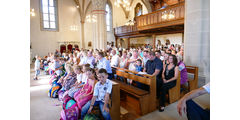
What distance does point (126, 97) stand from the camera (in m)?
4.31

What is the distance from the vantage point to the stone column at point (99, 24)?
11.3 metres

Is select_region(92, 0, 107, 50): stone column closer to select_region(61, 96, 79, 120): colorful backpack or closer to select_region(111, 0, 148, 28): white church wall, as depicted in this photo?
select_region(61, 96, 79, 120): colorful backpack

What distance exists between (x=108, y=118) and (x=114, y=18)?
19865 mm

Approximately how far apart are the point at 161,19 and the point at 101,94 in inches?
405

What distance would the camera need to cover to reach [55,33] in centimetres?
1755

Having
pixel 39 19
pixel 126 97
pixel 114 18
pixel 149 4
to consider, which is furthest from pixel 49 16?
pixel 126 97

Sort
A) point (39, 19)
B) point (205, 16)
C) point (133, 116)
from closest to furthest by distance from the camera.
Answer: point (133, 116)
point (205, 16)
point (39, 19)

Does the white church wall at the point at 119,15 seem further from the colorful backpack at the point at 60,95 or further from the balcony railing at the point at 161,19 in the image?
the colorful backpack at the point at 60,95

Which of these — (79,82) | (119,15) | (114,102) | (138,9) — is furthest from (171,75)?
(119,15)

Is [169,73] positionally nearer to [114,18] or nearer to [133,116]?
[133,116]

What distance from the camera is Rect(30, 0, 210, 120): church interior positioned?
143 inches

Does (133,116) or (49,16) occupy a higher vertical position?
(49,16)

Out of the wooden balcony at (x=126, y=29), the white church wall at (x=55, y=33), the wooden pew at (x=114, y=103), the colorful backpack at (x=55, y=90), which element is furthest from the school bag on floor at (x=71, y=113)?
the white church wall at (x=55, y=33)

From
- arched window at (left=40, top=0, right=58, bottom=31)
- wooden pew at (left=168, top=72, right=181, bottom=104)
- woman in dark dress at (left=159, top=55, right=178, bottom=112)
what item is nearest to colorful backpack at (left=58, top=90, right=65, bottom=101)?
woman in dark dress at (left=159, top=55, right=178, bottom=112)
